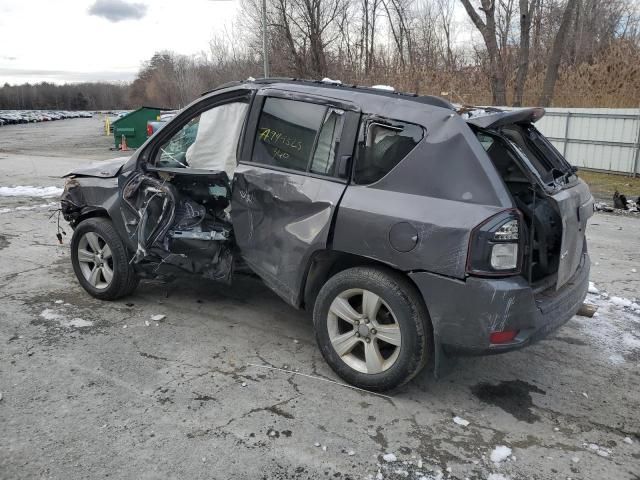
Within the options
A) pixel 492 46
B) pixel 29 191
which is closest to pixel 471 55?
pixel 492 46

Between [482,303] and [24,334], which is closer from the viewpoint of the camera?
[482,303]

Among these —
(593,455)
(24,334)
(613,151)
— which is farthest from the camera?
(613,151)

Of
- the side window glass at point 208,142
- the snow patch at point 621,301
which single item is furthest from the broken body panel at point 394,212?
the snow patch at point 621,301

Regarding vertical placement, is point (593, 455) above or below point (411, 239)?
below

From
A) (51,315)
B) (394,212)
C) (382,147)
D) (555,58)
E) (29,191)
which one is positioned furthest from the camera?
(555,58)

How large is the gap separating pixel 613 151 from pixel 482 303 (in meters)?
14.3

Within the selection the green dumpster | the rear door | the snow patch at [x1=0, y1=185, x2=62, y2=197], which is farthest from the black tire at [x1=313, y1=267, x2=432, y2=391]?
the green dumpster

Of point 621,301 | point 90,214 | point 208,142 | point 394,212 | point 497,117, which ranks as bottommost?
point 621,301

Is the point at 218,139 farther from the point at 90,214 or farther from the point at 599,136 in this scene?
the point at 599,136

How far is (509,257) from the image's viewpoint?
2963mm

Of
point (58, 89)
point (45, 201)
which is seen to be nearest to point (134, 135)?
point (45, 201)

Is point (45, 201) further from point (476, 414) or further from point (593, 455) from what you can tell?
point (593, 455)

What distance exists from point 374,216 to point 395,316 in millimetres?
611

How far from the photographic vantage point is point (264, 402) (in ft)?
11.0
